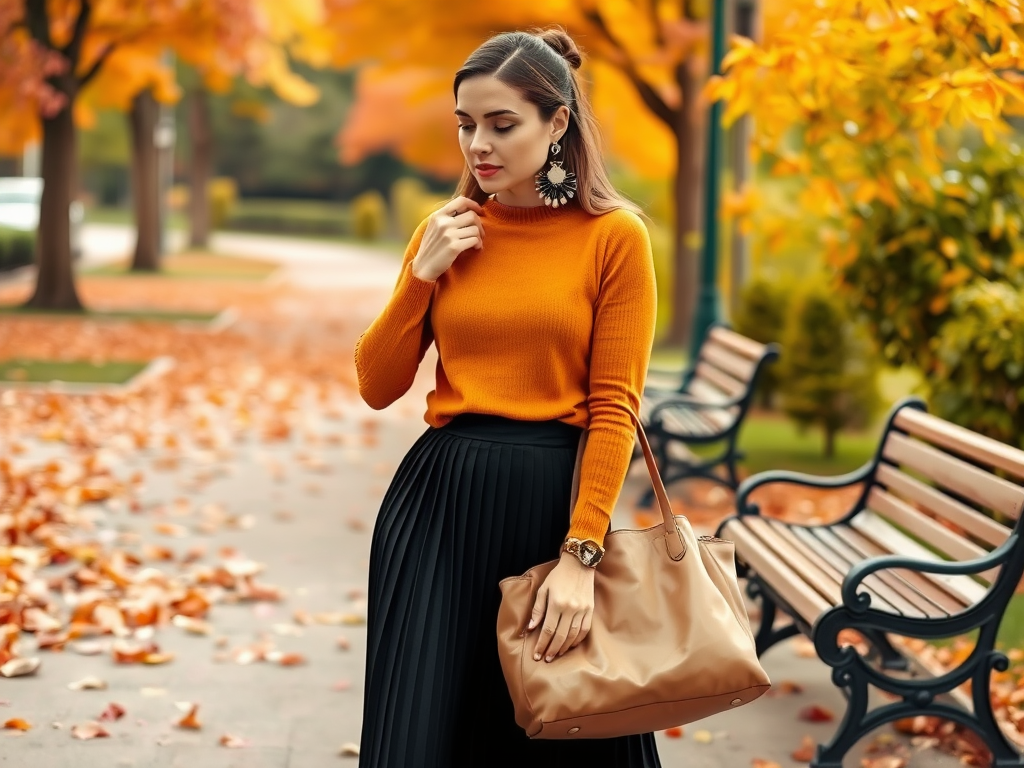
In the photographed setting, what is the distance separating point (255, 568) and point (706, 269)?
17.8 ft

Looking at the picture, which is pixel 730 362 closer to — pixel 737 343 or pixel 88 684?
pixel 737 343

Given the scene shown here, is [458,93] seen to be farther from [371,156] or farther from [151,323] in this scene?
[371,156]

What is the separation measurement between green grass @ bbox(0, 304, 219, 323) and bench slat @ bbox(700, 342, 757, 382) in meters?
10.5

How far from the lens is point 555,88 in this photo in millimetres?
2803

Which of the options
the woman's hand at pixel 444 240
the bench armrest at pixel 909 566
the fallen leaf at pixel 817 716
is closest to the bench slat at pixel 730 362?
the fallen leaf at pixel 817 716

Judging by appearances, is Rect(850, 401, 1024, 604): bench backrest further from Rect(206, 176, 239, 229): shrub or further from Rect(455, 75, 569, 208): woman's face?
Rect(206, 176, 239, 229): shrub

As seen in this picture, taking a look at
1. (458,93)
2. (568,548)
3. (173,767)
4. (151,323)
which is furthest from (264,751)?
(151,323)

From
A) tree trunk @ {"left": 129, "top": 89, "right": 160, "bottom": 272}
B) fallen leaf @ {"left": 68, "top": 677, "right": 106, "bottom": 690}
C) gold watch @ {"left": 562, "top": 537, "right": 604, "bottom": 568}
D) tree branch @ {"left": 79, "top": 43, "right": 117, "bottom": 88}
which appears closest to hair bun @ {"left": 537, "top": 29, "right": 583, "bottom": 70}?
gold watch @ {"left": 562, "top": 537, "right": 604, "bottom": 568}

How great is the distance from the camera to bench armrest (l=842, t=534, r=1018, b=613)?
3.86 m

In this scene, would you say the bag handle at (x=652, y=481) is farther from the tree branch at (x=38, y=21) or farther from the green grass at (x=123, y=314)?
the tree branch at (x=38, y=21)

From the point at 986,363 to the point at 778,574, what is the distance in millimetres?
2324

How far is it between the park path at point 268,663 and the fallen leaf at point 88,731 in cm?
3

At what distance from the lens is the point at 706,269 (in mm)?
10539

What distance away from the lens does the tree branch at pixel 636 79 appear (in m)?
16.2
